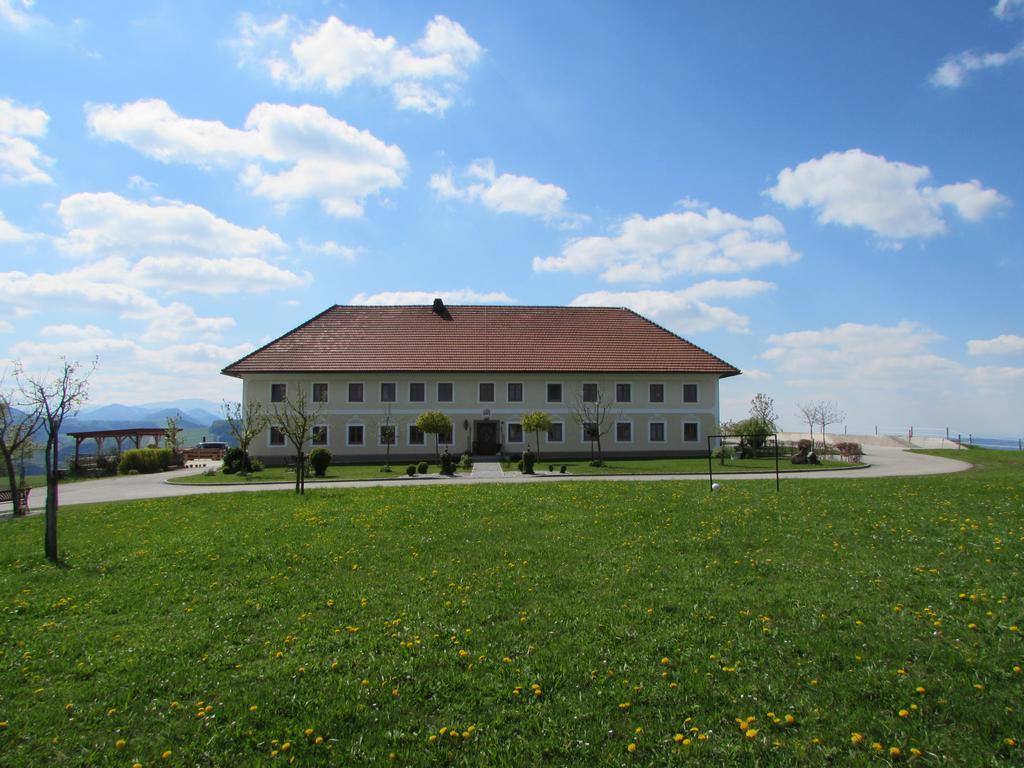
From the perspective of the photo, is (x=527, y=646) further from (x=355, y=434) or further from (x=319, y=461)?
(x=355, y=434)

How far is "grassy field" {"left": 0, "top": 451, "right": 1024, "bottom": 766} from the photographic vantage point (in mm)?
4426

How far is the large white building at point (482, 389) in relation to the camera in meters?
40.1

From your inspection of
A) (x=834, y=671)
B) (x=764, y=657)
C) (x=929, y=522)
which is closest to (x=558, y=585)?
(x=764, y=657)

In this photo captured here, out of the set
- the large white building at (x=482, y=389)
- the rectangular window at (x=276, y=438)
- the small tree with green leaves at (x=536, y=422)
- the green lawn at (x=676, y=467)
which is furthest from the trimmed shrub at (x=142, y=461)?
the small tree with green leaves at (x=536, y=422)

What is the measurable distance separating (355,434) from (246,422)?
667 cm

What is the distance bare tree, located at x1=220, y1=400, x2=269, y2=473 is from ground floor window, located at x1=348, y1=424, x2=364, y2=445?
5.16 metres

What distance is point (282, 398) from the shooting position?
40.1 meters

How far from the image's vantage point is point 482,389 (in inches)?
1626

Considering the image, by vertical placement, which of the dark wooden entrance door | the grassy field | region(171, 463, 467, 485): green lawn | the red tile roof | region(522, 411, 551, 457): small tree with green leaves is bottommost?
region(171, 463, 467, 485): green lawn

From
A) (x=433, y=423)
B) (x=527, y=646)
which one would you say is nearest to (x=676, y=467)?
(x=433, y=423)

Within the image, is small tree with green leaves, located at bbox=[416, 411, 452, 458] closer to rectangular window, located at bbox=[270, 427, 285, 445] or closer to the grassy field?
rectangular window, located at bbox=[270, 427, 285, 445]

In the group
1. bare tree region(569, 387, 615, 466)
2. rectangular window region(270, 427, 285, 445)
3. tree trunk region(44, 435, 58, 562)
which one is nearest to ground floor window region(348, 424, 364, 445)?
rectangular window region(270, 427, 285, 445)

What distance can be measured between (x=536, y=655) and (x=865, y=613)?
3749 mm

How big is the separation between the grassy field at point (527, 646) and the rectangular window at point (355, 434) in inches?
1113
